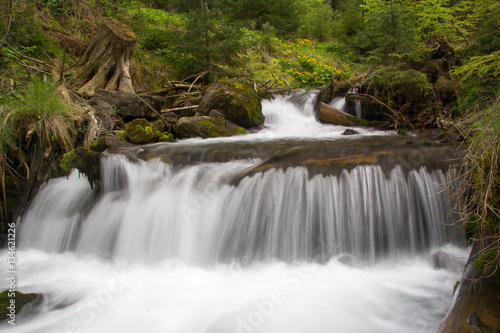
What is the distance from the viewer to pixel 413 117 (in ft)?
24.5

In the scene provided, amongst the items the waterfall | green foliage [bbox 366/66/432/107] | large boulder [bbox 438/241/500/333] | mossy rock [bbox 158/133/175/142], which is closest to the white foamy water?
the waterfall

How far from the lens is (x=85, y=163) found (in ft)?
15.5

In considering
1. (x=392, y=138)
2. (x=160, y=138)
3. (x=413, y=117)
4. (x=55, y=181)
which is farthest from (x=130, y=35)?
(x=413, y=117)

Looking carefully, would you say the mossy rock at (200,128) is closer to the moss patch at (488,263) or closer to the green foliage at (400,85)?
the green foliage at (400,85)

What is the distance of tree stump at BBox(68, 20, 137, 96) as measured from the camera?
8203 millimetres

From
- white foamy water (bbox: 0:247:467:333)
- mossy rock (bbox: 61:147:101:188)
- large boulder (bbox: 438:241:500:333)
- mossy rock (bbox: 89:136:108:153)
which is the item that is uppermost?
mossy rock (bbox: 89:136:108:153)

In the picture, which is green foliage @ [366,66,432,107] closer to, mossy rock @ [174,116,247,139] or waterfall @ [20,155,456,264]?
waterfall @ [20,155,456,264]

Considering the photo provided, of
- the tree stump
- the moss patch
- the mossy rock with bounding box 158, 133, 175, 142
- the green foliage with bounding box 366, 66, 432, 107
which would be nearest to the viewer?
the moss patch

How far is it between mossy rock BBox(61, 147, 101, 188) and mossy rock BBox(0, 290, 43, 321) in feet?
6.75

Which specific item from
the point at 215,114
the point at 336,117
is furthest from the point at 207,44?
the point at 336,117

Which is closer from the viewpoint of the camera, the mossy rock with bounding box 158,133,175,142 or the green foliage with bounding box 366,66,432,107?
the mossy rock with bounding box 158,133,175,142

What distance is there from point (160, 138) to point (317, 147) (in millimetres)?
3450

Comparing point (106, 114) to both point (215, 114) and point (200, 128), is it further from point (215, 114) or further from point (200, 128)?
point (215, 114)

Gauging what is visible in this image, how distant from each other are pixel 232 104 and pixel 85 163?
13.9 ft
